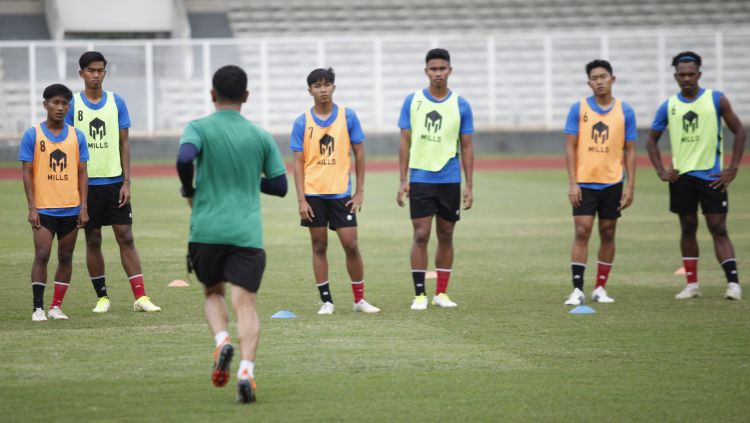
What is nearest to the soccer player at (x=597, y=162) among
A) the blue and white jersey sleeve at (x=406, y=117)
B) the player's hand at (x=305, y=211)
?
the blue and white jersey sleeve at (x=406, y=117)

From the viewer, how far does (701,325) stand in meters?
9.17

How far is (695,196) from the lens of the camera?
35.7ft

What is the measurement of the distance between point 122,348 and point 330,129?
2.81 m

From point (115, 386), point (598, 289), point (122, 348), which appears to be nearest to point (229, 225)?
point (115, 386)

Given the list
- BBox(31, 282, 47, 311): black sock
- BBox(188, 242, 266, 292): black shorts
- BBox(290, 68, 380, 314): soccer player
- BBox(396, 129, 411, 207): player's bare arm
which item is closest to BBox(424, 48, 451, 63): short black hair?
BBox(396, 129, 411, 207): player's bare arm

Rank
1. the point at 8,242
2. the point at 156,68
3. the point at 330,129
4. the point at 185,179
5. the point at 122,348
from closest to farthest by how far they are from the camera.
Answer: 1. the point at 185,179
2. the point at 122,348
3. the point at 330,129
4. the point at 8,242
5. the point at 156,68

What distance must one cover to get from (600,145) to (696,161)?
38.6 inches

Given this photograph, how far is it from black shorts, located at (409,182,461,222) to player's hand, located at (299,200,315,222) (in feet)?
3.26

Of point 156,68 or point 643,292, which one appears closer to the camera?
point 643,292

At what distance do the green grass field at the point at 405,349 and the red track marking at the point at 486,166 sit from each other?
589 inches

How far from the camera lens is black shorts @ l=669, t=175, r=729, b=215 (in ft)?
35.3

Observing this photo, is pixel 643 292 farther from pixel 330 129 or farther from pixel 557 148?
pixel 557 148

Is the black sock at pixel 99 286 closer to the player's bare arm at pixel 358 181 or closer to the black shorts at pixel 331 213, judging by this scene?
the black shorts at pixel 331 213

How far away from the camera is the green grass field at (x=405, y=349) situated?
6.45 metres
